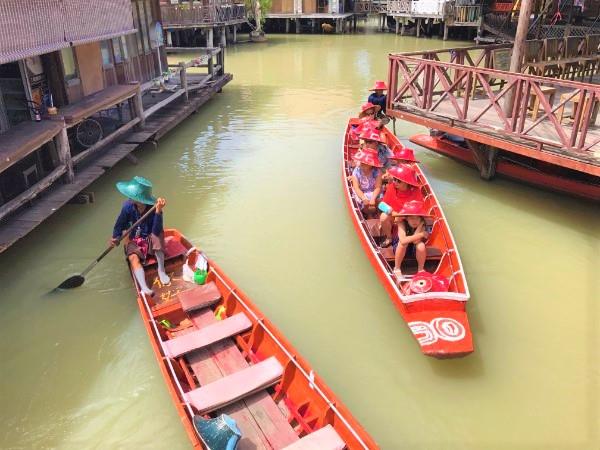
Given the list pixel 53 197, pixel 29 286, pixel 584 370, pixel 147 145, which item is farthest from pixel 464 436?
pixel 147 145

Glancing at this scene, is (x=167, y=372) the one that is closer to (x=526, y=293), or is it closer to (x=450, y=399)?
(x=450, y=399)

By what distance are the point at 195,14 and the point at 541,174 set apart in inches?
1016

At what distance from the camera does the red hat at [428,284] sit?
19.7 feet

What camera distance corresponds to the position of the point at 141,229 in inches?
271

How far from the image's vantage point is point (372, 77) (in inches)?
872

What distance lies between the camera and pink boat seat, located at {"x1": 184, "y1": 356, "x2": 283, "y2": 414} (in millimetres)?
4535

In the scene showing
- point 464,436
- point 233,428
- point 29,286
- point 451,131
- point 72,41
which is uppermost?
point 72,41

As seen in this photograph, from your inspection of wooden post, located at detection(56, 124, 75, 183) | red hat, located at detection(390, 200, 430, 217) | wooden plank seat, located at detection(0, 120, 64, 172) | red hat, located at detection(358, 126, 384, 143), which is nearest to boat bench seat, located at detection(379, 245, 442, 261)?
red hat, located at detection(390, 200, 430, 217)

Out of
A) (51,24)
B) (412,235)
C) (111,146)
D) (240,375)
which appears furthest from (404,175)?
(111,146)

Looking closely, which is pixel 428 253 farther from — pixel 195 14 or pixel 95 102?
pixel 195 14

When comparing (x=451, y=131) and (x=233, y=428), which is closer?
(x=233, y=428)

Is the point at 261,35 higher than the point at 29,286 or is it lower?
higher

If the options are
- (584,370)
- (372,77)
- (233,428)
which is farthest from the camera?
(372,77)

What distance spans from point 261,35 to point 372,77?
17155 mm
